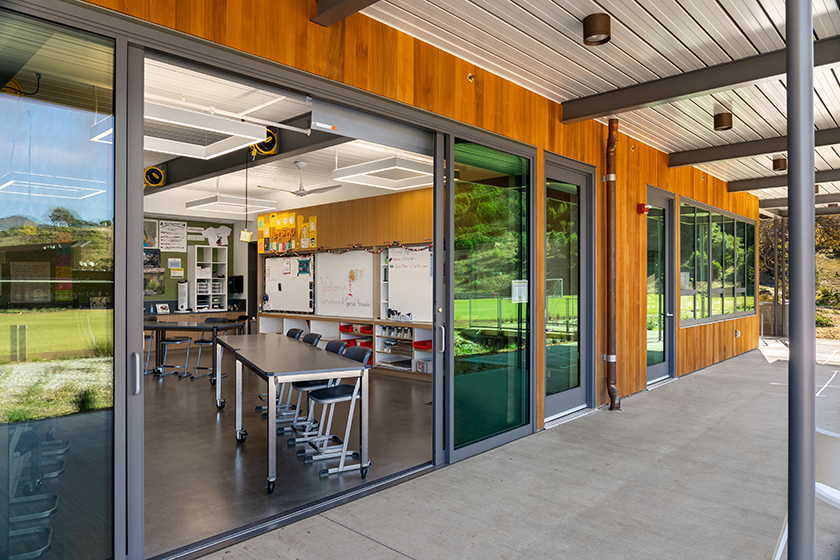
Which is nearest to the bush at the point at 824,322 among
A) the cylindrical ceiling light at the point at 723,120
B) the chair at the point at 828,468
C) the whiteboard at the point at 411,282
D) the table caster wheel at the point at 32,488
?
the cylindrical ceiling light at the point at 723,120

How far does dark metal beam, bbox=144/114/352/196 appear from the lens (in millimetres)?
6209

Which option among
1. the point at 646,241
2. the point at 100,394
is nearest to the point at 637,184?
the point at 646,241

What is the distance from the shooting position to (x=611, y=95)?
532cm

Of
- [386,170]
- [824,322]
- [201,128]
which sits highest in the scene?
[386,170]

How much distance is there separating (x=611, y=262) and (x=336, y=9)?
4393mm

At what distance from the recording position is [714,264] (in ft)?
31.8

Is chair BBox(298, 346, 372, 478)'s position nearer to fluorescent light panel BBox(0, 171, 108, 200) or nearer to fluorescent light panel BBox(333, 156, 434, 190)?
fluorescent light panel BBox(0, 171, 108, 200)

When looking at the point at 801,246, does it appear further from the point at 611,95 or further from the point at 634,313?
the point at 634,313

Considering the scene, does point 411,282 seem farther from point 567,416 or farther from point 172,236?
point 172,236

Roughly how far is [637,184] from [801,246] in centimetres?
590

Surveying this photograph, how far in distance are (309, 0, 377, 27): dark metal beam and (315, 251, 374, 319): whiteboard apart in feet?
20.2

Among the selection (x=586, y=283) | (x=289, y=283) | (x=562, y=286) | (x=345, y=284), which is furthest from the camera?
(x=289, y=283)

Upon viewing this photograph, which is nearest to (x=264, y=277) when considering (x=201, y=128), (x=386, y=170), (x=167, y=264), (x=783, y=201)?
(x=167, y=264)

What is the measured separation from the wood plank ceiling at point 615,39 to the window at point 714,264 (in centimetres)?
313
